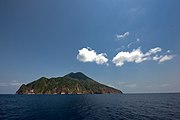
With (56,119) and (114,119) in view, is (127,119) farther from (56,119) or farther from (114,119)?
(56,119)

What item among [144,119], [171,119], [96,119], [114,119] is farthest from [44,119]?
[171,119]

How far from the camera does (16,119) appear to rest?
45.1 m

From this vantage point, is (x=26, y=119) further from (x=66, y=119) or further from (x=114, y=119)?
(x=114, y=119)

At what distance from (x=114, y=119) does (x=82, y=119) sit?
425 inches

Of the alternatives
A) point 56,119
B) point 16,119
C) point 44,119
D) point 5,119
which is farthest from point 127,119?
point 5,119

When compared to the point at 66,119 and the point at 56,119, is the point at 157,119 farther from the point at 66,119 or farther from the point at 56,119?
the point at 56,119

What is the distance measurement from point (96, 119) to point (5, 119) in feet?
101

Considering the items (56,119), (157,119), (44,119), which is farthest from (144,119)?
(44,119)

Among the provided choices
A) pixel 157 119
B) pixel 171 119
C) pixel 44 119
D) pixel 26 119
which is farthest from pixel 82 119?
pixel 171 119

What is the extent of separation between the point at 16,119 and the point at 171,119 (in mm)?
52397

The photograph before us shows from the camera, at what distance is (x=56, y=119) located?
147 feet

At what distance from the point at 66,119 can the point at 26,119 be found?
535 inches

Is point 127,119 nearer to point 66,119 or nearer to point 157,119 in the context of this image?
point 157,119

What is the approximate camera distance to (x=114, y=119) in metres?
45.1
